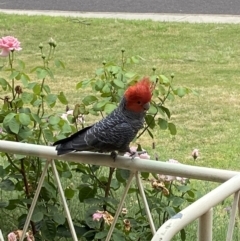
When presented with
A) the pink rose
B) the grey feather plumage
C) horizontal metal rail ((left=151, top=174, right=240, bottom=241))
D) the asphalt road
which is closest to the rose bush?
the pink rose

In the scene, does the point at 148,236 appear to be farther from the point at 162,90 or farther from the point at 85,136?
the point at 85,136

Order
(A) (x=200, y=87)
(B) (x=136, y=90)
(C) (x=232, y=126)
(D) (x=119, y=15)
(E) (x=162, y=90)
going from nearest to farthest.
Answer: (B) (x=136, y=90) < (E) (x=162, y=90) < (C) (x=232, y=126) < (A) (x=200, y=87) < (D) (x=119, y=15)

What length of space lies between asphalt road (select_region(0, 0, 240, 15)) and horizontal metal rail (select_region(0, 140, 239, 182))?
6.98 meters

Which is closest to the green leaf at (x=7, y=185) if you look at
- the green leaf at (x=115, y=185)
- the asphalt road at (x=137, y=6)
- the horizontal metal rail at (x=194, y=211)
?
the green leaf at (x=115, y=185)

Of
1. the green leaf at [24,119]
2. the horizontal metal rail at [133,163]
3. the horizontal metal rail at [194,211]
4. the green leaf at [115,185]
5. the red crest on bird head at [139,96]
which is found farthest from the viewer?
the green leaf at [115,185]

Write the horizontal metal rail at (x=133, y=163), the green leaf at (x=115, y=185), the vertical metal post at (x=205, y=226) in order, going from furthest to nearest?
the green leaf at (x=115, y=185) → the horizontal metal rail at (x=133, y=163) → the vertical metal post at (x=205, y=226)

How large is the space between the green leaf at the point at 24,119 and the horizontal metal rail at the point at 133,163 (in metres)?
0.40

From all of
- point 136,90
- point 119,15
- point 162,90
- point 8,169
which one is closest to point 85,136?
point 136,90

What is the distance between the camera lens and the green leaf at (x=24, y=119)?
2.24 m

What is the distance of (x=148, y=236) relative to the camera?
237 centimetres

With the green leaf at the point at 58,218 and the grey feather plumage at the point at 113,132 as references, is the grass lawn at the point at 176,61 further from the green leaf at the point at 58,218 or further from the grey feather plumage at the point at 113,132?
the grey feather plumage at the point at 113,132

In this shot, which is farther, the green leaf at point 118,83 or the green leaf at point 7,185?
the green leaf at point 7,185

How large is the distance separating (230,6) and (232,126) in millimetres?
4325

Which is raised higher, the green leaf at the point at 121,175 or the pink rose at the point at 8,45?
the pink rose at the point at 8,45
